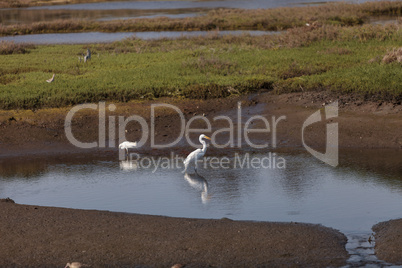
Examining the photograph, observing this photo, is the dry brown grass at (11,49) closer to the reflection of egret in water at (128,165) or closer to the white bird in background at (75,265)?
the reflection of egret in water at (128,165)

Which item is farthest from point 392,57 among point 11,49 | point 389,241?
point 11,49

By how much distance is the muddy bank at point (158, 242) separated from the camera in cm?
787

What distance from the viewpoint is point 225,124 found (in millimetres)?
15891

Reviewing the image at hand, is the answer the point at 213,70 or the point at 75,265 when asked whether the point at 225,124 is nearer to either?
the point at 213,70

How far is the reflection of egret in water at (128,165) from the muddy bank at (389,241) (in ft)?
19.7

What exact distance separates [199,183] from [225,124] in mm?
4223

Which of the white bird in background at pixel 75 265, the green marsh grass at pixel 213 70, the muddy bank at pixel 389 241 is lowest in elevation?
the muddy bank at pixel 389 241

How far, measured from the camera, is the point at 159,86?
17766 mm

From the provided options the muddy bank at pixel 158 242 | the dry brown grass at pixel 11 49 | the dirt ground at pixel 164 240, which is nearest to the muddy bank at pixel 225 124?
the dirt ground at pixel 164 240

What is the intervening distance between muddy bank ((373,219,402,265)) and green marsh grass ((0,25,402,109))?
7.74 m

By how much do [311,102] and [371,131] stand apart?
2.45m

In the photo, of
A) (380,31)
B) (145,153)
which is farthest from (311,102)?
(380,31)

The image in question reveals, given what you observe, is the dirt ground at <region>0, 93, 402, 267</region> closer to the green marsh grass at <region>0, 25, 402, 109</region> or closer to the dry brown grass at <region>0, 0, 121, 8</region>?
the green marsh grass at <region>0, 25, 402, 109</region>

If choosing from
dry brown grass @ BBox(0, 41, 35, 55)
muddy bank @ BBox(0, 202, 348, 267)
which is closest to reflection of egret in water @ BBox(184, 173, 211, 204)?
muddy bank @ BBox(0, 202, 348, 267)
